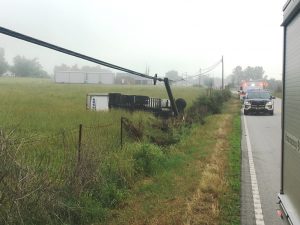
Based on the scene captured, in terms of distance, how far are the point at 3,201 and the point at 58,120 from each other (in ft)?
40.9

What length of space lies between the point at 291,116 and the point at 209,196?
3.65 meters

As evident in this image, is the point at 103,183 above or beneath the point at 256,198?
above

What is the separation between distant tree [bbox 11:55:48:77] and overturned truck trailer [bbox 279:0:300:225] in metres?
181

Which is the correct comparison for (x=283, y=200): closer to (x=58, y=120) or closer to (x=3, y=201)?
(x=3, y=201)

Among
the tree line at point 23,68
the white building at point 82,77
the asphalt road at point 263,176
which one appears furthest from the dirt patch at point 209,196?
the tree line at point 23,68

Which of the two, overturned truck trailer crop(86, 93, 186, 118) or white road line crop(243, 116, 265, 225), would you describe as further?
overturned truck trailer crop(86, 93, 186, 118)

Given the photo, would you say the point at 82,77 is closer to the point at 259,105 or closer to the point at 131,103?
the point at 259,105

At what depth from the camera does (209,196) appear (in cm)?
833

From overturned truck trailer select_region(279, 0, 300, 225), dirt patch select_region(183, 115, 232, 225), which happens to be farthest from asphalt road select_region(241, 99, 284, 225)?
overturned truck trailer select_region(279, 0, 300, 225)

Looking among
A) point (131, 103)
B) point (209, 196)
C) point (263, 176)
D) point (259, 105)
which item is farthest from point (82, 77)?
point (209, 196)

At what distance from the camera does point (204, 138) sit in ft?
55.6

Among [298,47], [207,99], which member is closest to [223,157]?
[298,47]

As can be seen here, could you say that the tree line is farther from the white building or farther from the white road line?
the white road line

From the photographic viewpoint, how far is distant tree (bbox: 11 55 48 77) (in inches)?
7062
